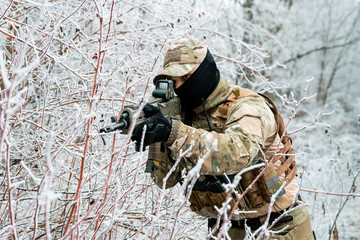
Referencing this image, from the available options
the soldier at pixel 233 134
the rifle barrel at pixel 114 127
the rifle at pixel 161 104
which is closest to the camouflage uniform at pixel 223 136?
the soldier at pixel 233 134

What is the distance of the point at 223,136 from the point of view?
1673 mm

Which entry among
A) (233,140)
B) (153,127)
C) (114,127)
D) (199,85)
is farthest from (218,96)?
(114,127)

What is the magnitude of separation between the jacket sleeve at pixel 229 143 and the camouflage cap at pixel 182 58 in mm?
438

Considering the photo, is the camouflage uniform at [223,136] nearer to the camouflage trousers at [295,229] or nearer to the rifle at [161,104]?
the camouflage trousers at [295,229]

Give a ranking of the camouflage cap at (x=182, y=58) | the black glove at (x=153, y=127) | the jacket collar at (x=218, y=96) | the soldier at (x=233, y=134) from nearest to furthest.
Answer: the black glove at (x=153, y=127)
the soldier at (x=233, y=134)
the camouflage cap at (x=182, y=58)
the jacket collar at (x=218, y=96)

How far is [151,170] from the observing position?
214 centimetres

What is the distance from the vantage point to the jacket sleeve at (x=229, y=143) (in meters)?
1.66

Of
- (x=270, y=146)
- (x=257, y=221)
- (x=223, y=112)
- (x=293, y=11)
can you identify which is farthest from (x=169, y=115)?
(x=293, y=11)

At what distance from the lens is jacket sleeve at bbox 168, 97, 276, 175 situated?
1655 millimetres

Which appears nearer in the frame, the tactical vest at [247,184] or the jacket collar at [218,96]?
the tactical vest at [247,184]

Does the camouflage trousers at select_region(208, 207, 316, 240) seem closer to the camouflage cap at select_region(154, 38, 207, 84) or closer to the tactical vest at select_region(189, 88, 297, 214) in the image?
the tactical vest at select_region(189, 88, 297, 214)

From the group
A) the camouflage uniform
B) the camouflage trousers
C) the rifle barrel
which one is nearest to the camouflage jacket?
the camouflage uniform

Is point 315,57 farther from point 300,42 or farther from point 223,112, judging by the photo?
point 223,112

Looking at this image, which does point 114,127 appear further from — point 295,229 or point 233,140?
point 295,229
